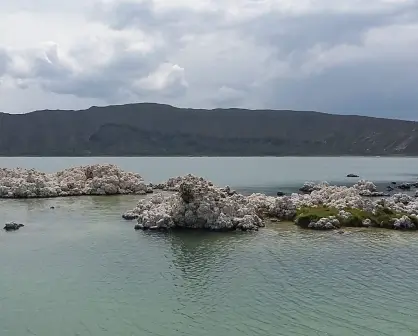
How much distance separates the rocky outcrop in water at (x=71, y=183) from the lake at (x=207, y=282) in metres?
24.5

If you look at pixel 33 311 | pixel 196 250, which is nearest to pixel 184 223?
pixel 196 250

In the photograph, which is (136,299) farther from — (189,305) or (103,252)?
(103,252)

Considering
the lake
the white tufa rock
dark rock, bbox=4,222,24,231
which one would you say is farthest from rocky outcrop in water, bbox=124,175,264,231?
dark rock, bbox=4,222,24,231

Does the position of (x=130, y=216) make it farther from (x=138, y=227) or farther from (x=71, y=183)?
(x=71, y=183)

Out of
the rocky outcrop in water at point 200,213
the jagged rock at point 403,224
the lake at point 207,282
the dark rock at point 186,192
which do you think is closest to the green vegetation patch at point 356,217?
the jagged rock at point 403,224

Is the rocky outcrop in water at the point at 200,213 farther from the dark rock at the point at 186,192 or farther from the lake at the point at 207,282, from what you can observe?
the lake at the point at 207,282

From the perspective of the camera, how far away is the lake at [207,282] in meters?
22.4

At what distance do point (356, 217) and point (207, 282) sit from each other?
20.6m

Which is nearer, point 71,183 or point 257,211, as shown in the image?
point 257,211

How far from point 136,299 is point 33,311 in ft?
14.8

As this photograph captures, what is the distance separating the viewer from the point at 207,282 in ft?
92.4

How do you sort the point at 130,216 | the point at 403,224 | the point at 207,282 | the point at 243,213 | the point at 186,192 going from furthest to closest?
the point at 130,216 < the point at 243,213 < the point at 186,192 < the point at 403,224 < the point at 207,282

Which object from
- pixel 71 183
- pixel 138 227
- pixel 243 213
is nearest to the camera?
pixel 138 227

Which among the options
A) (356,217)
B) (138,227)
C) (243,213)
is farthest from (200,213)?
(356,217)
